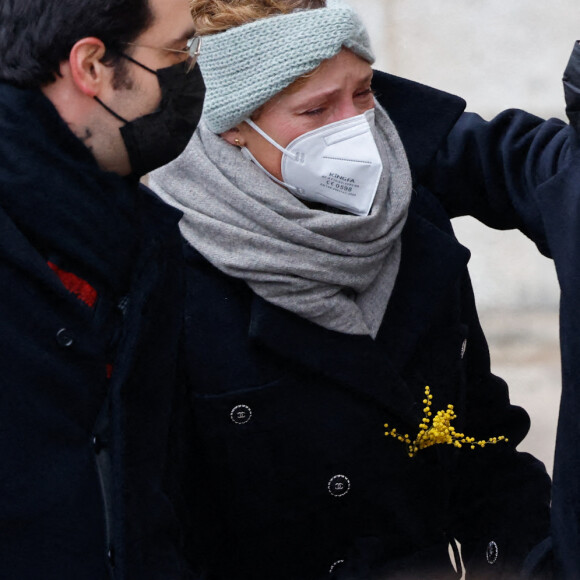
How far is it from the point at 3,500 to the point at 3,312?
11.6 inches

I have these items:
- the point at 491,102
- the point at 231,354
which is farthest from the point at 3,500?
the point at 491,102

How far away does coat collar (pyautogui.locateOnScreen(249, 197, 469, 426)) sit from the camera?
2723mm

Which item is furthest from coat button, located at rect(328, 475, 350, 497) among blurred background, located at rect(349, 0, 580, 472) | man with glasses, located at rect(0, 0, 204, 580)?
blurred background, located at rect(349, 0, 580, 472)

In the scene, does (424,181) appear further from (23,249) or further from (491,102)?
(491,102)

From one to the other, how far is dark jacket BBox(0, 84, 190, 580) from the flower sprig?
0.79 metres

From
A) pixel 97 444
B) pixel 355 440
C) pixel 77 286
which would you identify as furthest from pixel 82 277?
pixel 355 440

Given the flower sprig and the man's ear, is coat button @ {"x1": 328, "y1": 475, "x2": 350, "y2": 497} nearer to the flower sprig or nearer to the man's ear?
the flower sprig

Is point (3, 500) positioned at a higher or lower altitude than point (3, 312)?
lower

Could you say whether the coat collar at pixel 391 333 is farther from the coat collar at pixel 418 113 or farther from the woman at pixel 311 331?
the coat collar at pixel 418 113

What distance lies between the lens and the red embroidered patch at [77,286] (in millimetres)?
2007

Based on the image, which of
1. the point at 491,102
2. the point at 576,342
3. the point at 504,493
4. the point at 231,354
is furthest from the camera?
the point at 491,102

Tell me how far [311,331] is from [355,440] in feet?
0.89

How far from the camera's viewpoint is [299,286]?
2.73 meters

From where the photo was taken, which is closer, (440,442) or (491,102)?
(440,442)
